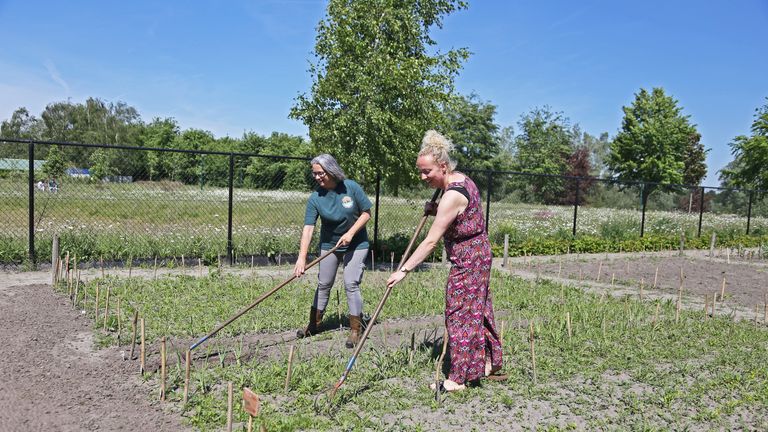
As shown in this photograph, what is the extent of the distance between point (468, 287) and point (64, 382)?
287 cm

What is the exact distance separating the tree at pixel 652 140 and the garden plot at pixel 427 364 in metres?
30.6

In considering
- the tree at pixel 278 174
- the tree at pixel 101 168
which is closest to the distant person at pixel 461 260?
the tree at pixel 278 174

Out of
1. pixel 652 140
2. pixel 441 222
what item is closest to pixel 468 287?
pixel 441 222

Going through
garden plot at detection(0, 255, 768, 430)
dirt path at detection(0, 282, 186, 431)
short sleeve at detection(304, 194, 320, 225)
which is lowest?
dirt path at detection(0, 282, 186, 431)

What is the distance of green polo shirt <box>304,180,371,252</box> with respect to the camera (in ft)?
16.3

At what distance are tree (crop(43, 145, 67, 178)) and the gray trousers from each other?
19.6ft

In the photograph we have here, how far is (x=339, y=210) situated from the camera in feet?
16.3

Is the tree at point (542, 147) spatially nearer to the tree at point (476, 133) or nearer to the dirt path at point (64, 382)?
the tree at point (476, 133)

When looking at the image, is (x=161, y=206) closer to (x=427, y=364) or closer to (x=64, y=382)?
(x=64, y=382)

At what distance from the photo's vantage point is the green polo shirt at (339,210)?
497cm

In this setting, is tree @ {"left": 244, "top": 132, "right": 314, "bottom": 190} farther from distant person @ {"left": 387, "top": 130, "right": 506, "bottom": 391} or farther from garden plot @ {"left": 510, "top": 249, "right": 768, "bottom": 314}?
distant person @ {"left": 387, "top": 130, "right": 506, "bottom": 391}

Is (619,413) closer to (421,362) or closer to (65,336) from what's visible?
(421,362)

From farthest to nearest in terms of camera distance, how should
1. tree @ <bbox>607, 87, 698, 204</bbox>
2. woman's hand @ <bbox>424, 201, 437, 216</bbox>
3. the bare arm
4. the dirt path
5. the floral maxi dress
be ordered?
tree @ <bbox>607, 87, 698, 204</bbox> → woman's hand @ <bbox>424, 201, 437, 216</bbox> → the floral maxi dress → the bare arm → the dirt path

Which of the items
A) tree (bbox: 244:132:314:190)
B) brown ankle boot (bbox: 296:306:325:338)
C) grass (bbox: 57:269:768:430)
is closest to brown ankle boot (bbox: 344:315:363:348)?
grass (bbox: 57:269:768:430)
